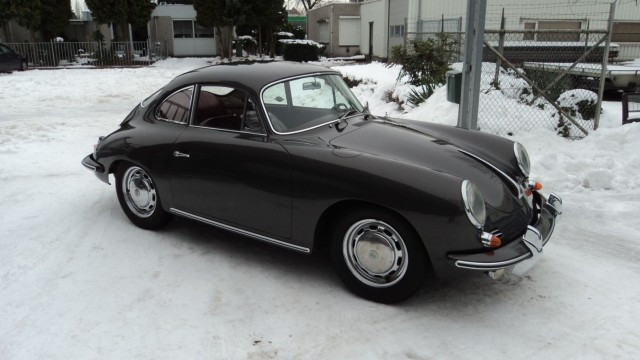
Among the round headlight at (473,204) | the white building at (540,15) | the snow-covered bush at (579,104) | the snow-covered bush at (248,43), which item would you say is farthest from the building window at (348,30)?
the round headlight at (473,204)

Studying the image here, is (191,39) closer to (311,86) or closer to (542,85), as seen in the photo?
(542,85)

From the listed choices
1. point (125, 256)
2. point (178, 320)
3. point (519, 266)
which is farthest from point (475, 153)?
point (125, 256)

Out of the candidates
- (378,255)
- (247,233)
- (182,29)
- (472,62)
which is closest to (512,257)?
(378,255)

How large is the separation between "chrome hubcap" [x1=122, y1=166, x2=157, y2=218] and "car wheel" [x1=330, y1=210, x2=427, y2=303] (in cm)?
200

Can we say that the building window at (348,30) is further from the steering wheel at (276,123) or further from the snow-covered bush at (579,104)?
the steering wheel at (276,123)

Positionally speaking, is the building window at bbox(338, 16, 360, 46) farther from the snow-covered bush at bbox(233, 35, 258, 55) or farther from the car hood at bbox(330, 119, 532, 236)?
the car hood at bbox(330, 119, 532, 236)

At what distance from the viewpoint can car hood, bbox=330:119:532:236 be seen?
136 inches

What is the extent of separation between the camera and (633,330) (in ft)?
10.4

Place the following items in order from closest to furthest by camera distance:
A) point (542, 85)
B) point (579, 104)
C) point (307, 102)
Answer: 1. point (307, 102)
2. point (579, 104)
3. point (542, 85)

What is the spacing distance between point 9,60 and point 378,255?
22.7 m

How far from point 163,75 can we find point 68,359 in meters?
19.0

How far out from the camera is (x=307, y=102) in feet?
14.5

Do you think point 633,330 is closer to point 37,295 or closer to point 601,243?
point 601,243

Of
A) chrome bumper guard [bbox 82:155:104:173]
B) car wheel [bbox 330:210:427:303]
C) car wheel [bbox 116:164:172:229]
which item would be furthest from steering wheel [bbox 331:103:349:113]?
chrome bumper guard [bbox 82:155:104:173]
